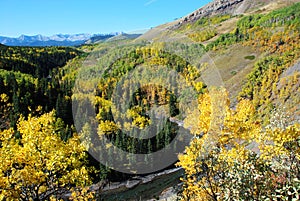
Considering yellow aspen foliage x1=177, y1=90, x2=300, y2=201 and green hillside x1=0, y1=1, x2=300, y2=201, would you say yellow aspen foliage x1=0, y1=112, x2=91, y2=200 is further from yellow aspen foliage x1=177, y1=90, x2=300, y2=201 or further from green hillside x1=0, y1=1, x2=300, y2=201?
yellow aspen foliage x1=177, y1=90, x2=300, y2=201

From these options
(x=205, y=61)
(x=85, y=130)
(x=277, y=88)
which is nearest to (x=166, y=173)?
(x=85, y=130)

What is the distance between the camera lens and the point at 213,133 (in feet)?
76.9

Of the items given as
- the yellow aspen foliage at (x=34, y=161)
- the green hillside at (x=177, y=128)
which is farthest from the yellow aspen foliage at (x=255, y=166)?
the yellow aspen foliage at (x=34, y=161)

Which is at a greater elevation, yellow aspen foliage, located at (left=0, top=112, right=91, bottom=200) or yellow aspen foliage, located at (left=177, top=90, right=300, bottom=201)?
yellow aspen foliage, located at (left=0, top=112, right=91, bottom=200)

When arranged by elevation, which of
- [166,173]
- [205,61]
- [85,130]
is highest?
[205,61]

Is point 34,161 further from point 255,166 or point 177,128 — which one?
point 177,128

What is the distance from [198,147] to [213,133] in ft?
28.3

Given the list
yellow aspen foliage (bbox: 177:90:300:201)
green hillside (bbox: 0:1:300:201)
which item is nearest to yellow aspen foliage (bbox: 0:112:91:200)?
green hillside (bbox: 0:1:300:201)

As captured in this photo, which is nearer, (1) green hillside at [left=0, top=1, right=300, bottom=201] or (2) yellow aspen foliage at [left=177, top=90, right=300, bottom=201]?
(2) yellow aspen foliage at [left=177, top=90, right=300, bottom=201]

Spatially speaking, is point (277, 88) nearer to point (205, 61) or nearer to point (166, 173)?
point (166, 173)

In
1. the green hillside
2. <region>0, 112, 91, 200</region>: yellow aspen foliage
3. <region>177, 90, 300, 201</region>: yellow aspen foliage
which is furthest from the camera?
the green hillside

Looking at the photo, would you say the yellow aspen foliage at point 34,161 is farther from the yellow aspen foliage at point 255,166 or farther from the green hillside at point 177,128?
the yellow aspen foliage at point 255,166

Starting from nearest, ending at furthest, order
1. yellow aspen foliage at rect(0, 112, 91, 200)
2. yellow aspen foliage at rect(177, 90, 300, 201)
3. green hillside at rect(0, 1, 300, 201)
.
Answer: yellow aspen foliage at rect(177, 90, 300, 201) < yellow aspen foliage at rect(0, 112, 91, 200) < green hillside at rect(0, 1, 300, 201)

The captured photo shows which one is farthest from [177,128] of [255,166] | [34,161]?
[34,161]
